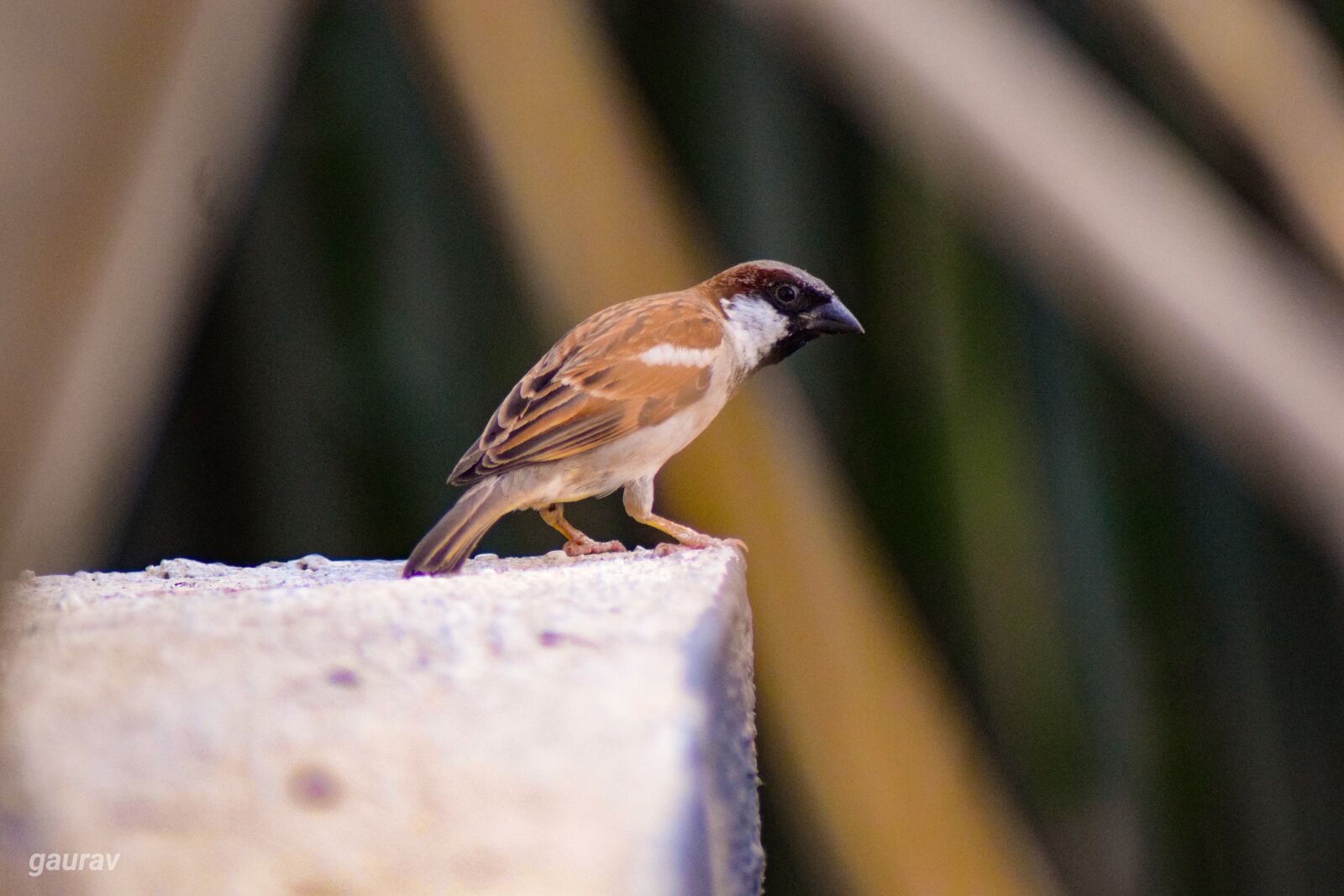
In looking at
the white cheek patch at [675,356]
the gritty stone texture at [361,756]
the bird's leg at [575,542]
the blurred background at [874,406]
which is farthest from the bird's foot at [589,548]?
the gritty stone texture at [361,756]

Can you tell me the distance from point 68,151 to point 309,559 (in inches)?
45.2

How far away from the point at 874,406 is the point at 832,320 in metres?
0.23

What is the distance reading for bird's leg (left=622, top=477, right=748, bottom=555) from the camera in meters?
1.29

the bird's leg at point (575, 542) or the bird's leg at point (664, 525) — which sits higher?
the bird's leg at point (664, 525)

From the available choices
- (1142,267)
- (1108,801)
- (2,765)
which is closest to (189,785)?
(2,765)

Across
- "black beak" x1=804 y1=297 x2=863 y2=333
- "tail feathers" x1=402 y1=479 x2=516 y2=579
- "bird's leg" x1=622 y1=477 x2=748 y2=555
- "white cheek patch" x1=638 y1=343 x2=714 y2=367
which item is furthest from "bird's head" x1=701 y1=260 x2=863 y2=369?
"tail feathers" x1=402 y1=479 x2=516 y2=579

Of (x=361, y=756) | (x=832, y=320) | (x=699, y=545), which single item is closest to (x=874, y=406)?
(x=832, y=320)

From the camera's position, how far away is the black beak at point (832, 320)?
5.04 feet

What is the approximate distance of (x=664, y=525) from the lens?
4.73 ft

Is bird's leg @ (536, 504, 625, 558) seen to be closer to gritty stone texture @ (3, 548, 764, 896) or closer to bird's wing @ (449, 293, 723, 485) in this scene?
bird's wing @ (449, 293, 723, 485)

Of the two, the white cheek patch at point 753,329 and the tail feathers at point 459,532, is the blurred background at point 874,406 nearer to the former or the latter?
the white cheek patch at point 753,329

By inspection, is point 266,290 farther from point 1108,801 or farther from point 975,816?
point 1108,801

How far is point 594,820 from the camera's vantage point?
54 centimetres

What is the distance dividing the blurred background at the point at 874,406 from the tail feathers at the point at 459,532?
26 centimetres
